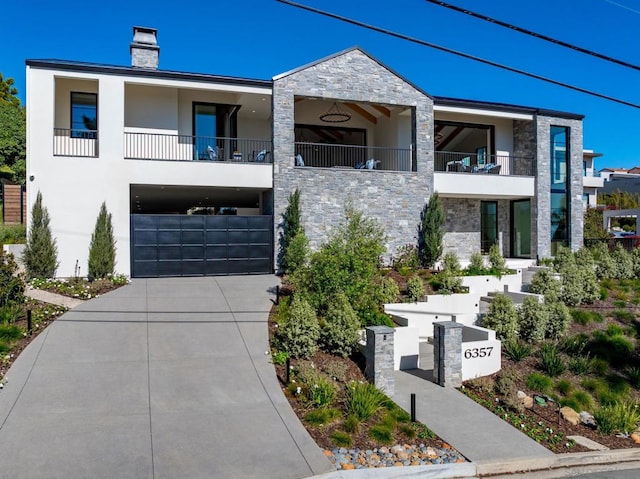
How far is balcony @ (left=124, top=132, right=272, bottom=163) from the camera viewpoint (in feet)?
59.7

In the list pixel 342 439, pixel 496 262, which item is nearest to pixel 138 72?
pixel 496 262

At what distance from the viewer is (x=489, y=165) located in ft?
70.9

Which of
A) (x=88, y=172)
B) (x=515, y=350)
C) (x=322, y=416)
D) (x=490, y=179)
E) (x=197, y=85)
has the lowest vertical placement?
(x=322, y=416)

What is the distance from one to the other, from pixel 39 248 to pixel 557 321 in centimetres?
1480

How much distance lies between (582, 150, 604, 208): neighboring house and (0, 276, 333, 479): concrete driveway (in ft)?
135

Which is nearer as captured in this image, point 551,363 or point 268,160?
point 551,363

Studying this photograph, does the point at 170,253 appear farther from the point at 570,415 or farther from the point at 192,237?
the point at 570,415

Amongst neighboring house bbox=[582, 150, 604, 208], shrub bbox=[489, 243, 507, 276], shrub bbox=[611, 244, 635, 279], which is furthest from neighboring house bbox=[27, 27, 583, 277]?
neighboring house bbox=[582, 150, 604, 208]

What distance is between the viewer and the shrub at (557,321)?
12.0 meters

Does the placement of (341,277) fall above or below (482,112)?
below

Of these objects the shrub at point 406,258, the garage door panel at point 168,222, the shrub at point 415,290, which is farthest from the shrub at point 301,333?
the shrub at point 406,258

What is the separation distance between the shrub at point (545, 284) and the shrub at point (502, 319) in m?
2.89

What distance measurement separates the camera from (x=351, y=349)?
33.0ft

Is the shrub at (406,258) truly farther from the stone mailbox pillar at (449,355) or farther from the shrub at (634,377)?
the stone mailbox pillar at (449,355)
